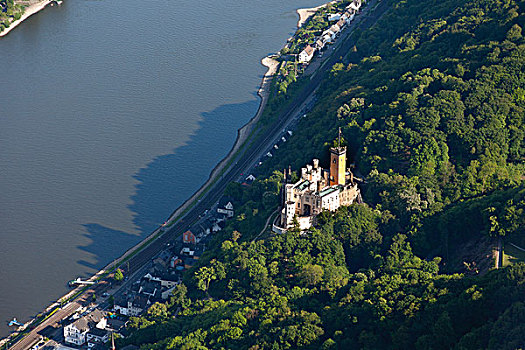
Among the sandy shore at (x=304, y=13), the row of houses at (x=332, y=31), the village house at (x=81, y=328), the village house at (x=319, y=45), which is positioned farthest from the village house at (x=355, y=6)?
the village house at (x=81, y=328)

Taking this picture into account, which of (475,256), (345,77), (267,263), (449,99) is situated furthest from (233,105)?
(475,256)

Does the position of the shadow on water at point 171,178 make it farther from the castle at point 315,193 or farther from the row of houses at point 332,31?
the castle at point 315,193

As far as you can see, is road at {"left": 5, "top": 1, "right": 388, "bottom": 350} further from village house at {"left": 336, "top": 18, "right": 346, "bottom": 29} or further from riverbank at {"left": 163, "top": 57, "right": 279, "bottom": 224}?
village house at {"left": 336, "top": 18, "right": 346, "bottom": 29}

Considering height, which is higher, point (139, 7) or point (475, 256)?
point (139, 7)

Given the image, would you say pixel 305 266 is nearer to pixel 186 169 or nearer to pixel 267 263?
pixel 267 263

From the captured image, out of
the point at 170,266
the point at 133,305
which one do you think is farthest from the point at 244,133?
the point at 133,305

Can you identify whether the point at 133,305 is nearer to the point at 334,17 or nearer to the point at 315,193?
the point at 315,193
